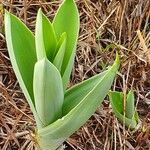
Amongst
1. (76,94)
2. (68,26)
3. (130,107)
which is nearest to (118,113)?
(130,107)

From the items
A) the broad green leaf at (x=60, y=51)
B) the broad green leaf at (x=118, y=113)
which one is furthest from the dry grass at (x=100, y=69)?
the broad green leaf at (x=60, y=51)

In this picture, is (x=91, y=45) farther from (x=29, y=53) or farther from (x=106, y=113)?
(x=29, y=53)

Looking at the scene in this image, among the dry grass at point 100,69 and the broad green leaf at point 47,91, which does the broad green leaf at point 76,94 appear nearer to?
the broad green leaf at point 47,91

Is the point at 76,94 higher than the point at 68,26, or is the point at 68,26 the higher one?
the point at 68,26

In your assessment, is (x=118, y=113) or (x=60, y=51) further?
(x=118, y=113)

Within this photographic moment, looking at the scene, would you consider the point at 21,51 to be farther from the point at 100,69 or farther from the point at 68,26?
the point at 100,69
